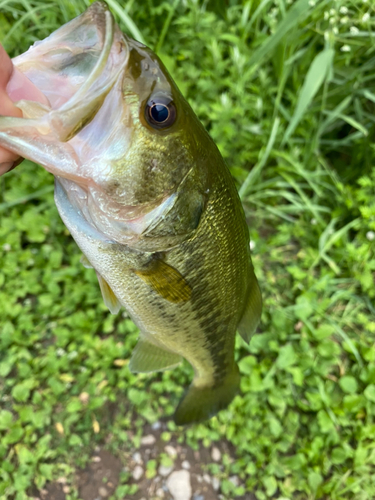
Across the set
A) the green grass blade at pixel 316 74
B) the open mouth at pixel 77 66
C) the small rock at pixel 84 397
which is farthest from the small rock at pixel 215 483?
the green grass blade at pixel 316 74

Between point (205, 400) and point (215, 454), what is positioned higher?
point (205, 400)

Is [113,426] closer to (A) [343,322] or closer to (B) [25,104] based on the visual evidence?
(A) [343,322]

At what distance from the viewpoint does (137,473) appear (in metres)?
1.92

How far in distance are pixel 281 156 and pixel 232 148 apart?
38cm

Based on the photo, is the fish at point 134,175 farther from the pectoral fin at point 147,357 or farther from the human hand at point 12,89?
the pectoral fin at point 147,357

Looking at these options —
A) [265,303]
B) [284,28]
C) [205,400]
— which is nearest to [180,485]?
[205,400]

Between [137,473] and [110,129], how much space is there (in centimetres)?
198

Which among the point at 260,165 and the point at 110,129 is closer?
the point at 110,129

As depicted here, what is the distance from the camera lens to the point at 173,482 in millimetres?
1929

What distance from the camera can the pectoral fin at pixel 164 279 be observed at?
100 cm

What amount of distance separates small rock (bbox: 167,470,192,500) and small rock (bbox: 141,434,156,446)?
0.21m

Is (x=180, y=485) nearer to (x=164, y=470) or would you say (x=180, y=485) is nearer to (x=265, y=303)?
(x=164, y=470)

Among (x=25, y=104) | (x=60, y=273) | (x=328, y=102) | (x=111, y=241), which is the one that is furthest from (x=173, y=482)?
(x=328, y=102)

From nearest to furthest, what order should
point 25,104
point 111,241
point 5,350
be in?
point 25,104 → point 111,241 → point 5,350
